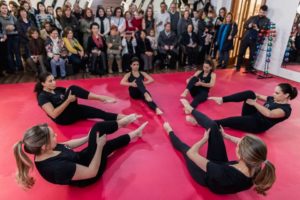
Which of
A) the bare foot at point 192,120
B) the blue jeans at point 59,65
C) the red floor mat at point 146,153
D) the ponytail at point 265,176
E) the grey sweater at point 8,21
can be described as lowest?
the red floor mat at point 146,153

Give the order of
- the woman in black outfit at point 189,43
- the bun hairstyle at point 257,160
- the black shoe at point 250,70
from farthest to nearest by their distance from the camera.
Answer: the woman in black outfit at point 189,43, the black shoe at point 250,70, the bun hairstyle at point 257,160

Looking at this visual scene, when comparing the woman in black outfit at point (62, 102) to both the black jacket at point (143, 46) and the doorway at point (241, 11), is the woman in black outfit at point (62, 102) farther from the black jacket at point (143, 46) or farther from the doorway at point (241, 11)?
the doorway at point (241, 11)

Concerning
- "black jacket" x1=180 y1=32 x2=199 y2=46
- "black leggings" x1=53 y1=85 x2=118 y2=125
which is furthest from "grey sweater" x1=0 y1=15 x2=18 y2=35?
"black jacket" x1=180 y1=32 x2=199 y2=46

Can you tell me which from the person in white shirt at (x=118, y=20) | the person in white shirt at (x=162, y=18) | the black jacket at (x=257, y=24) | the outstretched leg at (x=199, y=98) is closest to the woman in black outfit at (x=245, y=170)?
the outstretched leg at (x=199, y=98)

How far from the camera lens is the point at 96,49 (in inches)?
206

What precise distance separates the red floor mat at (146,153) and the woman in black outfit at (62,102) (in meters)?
0.17

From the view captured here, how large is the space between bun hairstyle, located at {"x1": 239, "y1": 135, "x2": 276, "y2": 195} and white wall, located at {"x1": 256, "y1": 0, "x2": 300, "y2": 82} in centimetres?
477

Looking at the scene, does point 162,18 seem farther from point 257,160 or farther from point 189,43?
point 257,160

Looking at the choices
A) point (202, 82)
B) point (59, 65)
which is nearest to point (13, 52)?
point (59, 65)

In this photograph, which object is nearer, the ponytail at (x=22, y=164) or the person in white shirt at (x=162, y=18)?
the ponytail at (x=22, y=164)

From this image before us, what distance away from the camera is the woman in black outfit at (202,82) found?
371 centimetres

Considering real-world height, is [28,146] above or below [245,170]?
above

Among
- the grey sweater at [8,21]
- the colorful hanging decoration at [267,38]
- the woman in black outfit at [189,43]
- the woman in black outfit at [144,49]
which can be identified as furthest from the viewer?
the woman in black outfit at [189,43]

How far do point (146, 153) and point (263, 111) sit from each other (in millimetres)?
1450
